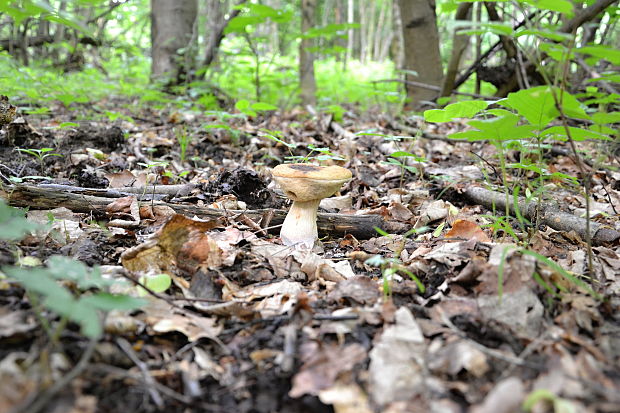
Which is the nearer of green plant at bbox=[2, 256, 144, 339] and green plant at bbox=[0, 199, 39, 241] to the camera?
green plant at bbox=[2, 256, 144, 339]

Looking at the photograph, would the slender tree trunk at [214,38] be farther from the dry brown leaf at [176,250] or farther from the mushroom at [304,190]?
the dry brown leaf at [176,250]

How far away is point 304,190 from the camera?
2.60m

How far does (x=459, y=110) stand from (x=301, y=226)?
3.98 ft

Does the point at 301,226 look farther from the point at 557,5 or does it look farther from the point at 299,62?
the point at 299,62

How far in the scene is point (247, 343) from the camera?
64.7 inches

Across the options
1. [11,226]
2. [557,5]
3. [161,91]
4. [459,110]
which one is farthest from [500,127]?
[161,91]

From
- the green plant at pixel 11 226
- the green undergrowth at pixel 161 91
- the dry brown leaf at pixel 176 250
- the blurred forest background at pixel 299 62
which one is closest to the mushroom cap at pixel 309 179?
the dry brown leaf at pixel 176 250

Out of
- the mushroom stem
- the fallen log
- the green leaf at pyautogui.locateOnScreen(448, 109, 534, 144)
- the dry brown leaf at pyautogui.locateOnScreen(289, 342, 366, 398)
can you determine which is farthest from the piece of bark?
the dry brown leaf at pyautogui.locateOnScreen(289, 342, 366, 398)

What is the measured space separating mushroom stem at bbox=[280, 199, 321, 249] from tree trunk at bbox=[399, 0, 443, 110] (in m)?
4.74

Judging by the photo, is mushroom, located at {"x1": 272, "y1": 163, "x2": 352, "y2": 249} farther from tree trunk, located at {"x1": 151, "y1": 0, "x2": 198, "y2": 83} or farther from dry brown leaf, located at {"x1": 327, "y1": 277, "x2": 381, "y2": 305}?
tree trunk, located at {"x1": 151, "y1": 0, "x2": 198, "y2": 83}

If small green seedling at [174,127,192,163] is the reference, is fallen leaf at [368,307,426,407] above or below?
below

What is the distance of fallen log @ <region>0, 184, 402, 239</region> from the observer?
106 inches

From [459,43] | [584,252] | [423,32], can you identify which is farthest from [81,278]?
[423,32]

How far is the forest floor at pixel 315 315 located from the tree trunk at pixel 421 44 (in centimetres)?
438
